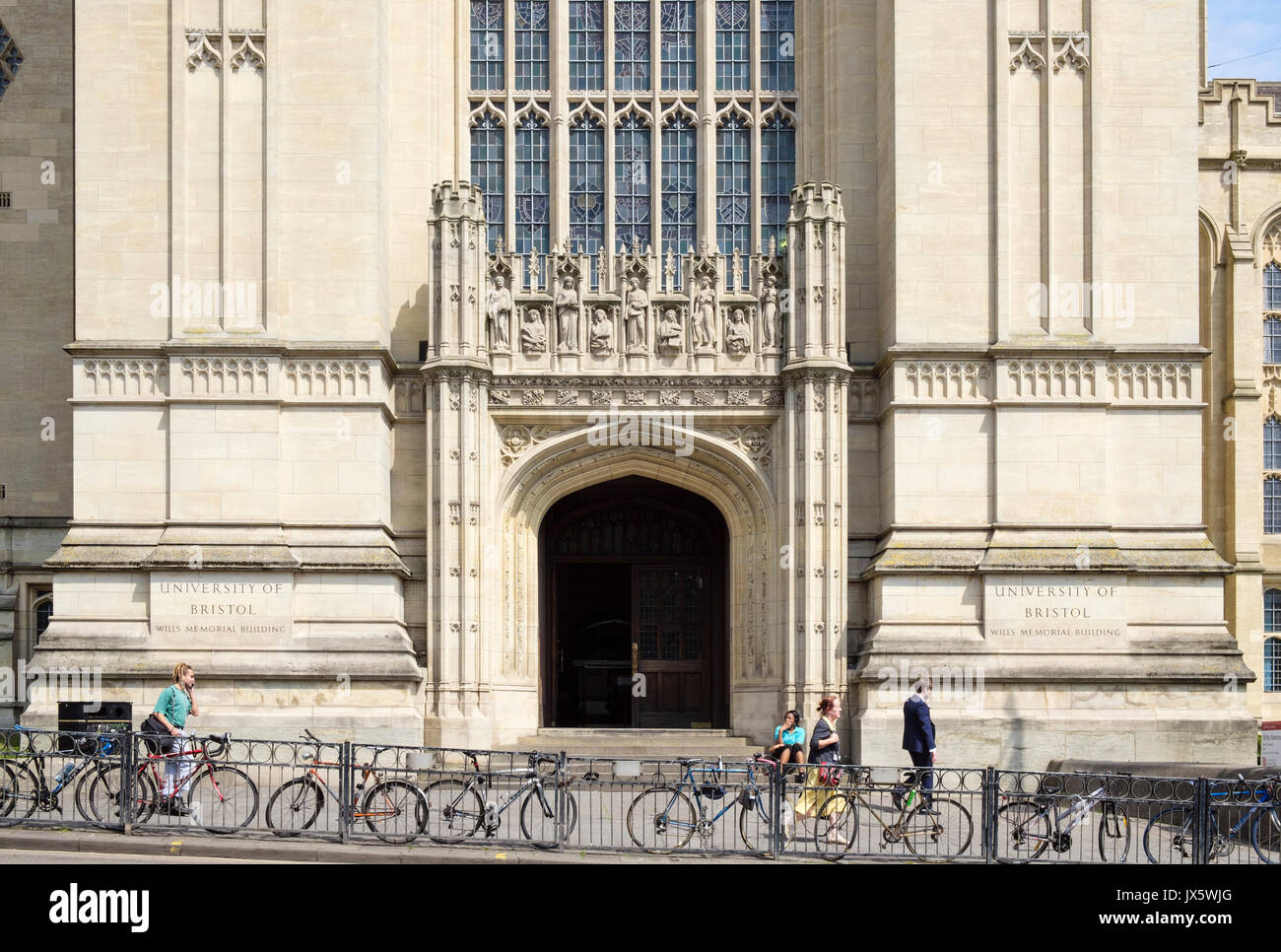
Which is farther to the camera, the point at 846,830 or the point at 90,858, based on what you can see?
the point at 846,830

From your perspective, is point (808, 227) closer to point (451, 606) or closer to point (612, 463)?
point (612, 463)

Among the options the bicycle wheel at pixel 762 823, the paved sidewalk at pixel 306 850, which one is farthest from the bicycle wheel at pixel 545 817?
the bicycle wheel at pixel 762 823

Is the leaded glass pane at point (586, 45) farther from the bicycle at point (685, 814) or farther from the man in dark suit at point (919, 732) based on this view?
the bicycle at point (685, 814)

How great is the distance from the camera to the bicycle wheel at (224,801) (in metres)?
17.1

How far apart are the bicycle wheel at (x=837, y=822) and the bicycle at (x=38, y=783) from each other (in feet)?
25.3

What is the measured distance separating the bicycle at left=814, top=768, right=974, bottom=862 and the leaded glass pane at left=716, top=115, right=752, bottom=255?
12.6 m

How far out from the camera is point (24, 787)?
1816cm

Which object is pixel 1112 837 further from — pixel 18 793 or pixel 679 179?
pixel 679 179

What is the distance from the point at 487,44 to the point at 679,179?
13.6 ft

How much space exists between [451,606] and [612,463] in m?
3.73

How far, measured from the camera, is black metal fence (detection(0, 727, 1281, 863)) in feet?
53.4

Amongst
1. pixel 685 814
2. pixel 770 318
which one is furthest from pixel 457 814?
pixel 770 318

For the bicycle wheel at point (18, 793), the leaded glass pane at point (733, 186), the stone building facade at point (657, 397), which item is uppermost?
the leaded glass pane at point (733, 186)
